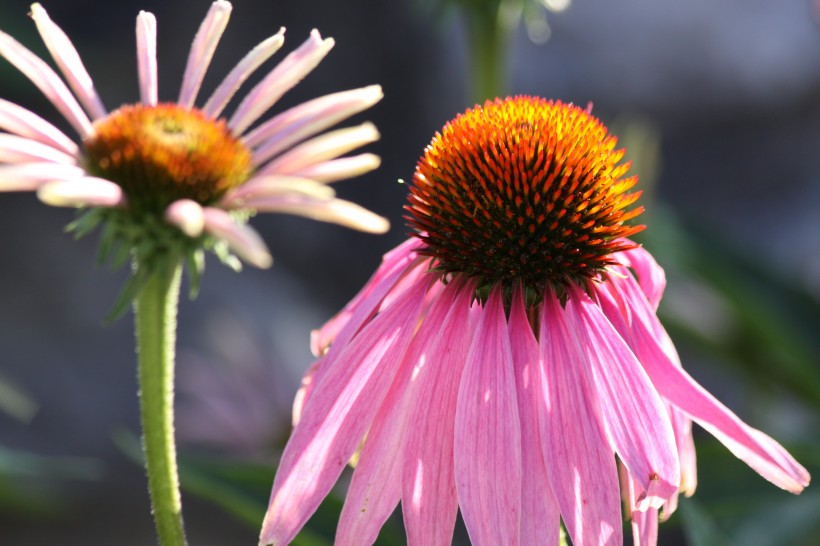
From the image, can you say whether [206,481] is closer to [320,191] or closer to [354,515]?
[354,515]

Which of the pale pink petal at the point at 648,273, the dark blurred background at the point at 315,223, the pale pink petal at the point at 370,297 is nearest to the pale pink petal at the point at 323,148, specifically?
the pale pink petal at the point at 370,297

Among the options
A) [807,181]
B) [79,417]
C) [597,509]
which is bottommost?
[597,509]

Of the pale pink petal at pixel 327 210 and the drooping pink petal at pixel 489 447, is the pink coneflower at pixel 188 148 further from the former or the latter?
the drooping pink petal at pixel 489 447

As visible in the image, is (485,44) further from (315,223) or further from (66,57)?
(315,223)

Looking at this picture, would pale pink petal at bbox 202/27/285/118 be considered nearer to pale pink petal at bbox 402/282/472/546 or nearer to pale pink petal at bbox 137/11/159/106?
pale pink petal at bbox 137/11/159/106

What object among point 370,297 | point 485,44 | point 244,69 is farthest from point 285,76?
point 485,44

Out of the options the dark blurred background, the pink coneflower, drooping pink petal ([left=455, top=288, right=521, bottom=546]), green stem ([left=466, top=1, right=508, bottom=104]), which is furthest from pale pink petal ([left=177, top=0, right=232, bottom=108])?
the dark blurred background

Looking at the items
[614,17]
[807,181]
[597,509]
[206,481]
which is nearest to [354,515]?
[597,509]
